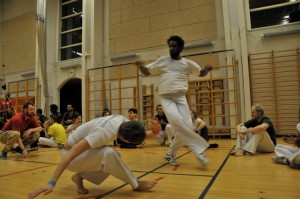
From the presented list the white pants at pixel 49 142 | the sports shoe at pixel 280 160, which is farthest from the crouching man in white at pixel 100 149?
the white pants at pixel 49 142

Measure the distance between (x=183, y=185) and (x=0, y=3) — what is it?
1218 centimetres

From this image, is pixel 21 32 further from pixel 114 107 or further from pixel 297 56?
pixel 297 56

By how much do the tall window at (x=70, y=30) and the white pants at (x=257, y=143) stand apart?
23.8 ft

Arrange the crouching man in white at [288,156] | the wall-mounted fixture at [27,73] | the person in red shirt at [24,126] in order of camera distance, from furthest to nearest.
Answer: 1. the wall-mounted fixture at [27,73]
2. the person in red shirt at [24,126]
3. the crouching man in white at [288,156]

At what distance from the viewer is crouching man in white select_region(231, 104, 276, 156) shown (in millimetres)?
2994

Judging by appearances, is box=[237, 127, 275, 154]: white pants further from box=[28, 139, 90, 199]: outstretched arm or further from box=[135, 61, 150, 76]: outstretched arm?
box=[28, 139, 90, 199]: outstretched arm

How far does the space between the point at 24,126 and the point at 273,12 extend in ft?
20.8

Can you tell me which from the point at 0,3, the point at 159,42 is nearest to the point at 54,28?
the point at 0,3

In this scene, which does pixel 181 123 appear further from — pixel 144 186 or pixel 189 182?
pixel 144 186

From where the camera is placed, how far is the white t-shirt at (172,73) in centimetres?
261

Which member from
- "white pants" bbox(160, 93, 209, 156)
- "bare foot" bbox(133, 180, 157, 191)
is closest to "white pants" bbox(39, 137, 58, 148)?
"white pants" bbox(160, 93, 209, 156)

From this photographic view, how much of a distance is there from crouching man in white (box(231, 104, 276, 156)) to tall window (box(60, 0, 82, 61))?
7.24 metres

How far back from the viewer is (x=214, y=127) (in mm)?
6188

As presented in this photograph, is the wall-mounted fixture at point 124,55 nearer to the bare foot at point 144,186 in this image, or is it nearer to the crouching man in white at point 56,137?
the crouching man in white at point 56,137
